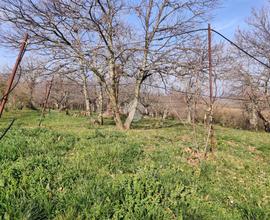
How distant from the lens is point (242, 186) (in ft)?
17.6

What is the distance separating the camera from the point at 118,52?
14117 mm

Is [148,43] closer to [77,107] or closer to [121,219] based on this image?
[121,219]

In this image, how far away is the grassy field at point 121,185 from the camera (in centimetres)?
339

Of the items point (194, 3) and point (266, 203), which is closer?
point (266, 203)

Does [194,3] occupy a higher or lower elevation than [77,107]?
higher

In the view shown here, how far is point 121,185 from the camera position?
4.11 m

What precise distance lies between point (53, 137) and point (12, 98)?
2580 cm

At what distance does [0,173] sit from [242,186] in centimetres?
398

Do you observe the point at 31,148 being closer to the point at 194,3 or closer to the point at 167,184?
the point at 167,184

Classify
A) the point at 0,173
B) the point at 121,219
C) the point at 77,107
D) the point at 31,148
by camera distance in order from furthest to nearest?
the point at 77,107 → the point at 31,148 → the point at 0,173 → the point at 121,219

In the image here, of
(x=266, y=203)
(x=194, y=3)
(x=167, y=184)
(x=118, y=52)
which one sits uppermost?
(x=194, y=3)

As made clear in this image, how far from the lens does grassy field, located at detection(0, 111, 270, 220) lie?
3393mm

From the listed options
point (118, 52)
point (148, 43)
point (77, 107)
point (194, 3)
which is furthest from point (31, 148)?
point (77, 107)

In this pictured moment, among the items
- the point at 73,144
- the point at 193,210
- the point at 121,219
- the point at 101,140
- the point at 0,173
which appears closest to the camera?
the point at 121,219
